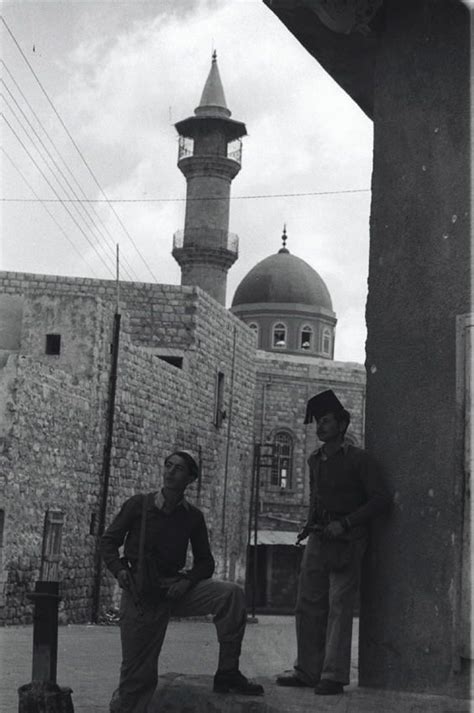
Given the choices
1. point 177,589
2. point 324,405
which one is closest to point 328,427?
point 324,405

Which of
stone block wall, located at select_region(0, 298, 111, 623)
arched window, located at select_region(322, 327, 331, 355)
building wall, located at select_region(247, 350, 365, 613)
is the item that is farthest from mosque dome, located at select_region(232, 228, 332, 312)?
stone block wall, located at select_region(0, 298, 111, 623)

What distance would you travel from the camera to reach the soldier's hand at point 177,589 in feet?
16.5

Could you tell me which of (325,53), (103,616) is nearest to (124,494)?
(103,616)

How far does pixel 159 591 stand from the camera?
200 inches

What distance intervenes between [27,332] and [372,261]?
1405 cm

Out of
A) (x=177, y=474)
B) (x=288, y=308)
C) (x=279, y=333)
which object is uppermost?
(x=288, y=308)

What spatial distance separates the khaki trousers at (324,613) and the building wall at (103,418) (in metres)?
10.8

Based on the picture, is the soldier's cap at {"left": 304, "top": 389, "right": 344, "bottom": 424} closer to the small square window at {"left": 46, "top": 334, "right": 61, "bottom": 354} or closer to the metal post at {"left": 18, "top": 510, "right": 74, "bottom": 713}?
the metal post at {"left": 18, "top": 510, "right": 74, "bottom": 713}

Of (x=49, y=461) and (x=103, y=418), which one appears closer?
(x=49, y=461)

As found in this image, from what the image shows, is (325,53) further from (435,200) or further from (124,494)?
(124,494)

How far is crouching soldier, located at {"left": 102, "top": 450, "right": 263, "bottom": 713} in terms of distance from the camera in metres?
5.04

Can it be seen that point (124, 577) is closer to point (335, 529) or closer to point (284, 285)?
point (335, 529)

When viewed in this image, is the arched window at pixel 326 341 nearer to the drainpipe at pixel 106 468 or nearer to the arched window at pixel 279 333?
the arched window at pixel 279 333

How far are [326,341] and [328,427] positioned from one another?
159ft
